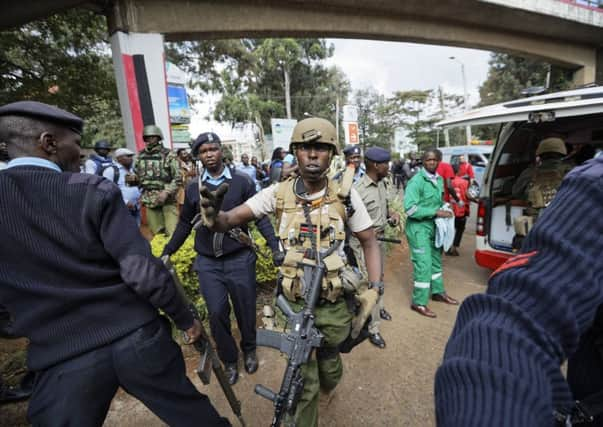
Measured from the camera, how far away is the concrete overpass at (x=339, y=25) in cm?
594

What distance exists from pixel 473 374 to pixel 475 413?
2.3 inches

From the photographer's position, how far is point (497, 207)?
3926 mm

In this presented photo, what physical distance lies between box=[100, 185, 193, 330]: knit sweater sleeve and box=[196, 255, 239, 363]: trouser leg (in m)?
1.06

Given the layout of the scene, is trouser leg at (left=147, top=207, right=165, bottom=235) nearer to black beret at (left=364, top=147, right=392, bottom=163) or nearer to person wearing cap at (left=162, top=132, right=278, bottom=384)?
person wearing cap at (left=162, top=132, right=278, bottom=384)

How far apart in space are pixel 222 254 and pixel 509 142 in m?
3.85

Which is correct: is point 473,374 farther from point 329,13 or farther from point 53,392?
point 329,13

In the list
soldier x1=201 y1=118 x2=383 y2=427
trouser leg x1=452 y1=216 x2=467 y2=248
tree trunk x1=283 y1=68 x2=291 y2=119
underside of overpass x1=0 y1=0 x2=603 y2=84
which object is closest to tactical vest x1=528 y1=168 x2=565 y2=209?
trouser leg x1=452 y1=216 x2=467 y2=248

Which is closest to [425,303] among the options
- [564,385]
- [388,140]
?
[564,385]

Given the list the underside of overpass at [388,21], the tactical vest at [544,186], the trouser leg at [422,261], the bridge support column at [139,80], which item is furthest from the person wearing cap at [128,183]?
the tactical vest at [544,186]

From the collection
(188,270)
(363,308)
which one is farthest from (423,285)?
(188,270)

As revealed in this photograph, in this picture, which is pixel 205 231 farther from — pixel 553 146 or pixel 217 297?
pixel 553 146

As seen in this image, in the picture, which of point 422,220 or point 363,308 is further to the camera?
point 422,220

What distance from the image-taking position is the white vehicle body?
9.43ft

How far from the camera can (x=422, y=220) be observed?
11.4ft
